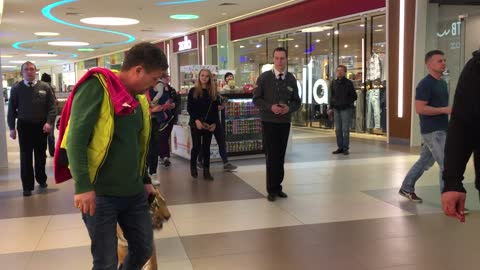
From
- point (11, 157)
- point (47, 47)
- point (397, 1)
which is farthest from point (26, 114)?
point (47, 47)

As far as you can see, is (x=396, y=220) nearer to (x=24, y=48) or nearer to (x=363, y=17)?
(x=363, y=17)

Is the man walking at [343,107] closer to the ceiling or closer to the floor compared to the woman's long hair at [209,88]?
closer to the floor

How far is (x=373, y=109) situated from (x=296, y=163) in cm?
531

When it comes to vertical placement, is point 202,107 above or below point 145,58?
below

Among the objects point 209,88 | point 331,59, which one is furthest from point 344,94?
point 331,59

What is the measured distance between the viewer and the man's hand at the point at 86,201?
199 cm

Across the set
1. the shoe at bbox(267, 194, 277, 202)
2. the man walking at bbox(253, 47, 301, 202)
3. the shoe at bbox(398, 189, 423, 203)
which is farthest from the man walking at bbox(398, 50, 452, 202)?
the shoe at bbox(267, 194, 277, 202)

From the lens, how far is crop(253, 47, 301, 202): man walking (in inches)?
201

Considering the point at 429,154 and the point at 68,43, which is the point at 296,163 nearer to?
the point at 429,154

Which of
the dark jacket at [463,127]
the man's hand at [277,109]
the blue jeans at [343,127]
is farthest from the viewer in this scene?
the blue jeans at [343,127]

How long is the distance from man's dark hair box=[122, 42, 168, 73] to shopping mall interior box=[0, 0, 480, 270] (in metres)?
1.74

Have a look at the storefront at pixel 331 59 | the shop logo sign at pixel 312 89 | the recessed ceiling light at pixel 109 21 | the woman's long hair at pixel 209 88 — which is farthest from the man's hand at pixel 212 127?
the recessed ceiling light at pixel 109 21

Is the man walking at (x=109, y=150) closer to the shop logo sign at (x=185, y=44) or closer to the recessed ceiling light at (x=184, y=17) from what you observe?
the recessed ceiling light at (x=184, y=17)

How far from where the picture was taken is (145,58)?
212cm
